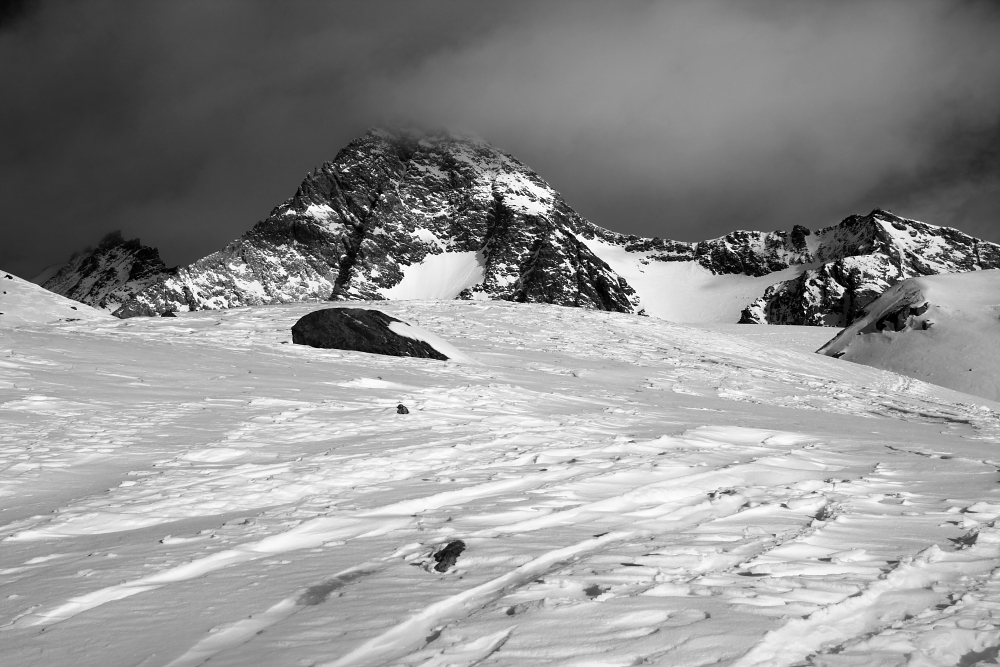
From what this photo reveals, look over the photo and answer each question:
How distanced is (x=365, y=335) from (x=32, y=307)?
39.5ft

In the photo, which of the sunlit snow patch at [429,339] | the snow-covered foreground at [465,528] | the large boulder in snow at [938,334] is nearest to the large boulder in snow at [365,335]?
the sunlit snow patch at [429,339]

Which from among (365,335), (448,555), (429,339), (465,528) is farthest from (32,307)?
(448,555)

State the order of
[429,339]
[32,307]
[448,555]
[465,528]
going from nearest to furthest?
[448,555]
[465,528]
[429,339]
[32,307]

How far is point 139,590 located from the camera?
3.82 m

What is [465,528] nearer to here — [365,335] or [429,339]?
[429,339]

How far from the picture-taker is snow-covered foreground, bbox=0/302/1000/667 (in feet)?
10.2

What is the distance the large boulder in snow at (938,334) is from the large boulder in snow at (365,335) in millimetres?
15878

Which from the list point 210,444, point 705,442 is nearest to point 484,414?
point 705,442

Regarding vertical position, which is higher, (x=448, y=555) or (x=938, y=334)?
(x=938, y=334)

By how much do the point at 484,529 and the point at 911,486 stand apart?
13.0ft

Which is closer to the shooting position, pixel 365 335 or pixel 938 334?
pixel 365 335

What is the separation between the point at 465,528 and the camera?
4816mm

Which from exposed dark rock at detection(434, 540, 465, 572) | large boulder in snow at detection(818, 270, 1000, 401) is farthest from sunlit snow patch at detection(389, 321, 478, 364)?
large boulder in snow at detection(818, 270, 1000, 401)

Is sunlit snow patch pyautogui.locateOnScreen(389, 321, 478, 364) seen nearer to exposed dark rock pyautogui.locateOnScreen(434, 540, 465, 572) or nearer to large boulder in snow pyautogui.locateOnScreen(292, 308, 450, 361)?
large boulder in snow pyautogui.locateOnScreen(292, 308, 450, 361)
